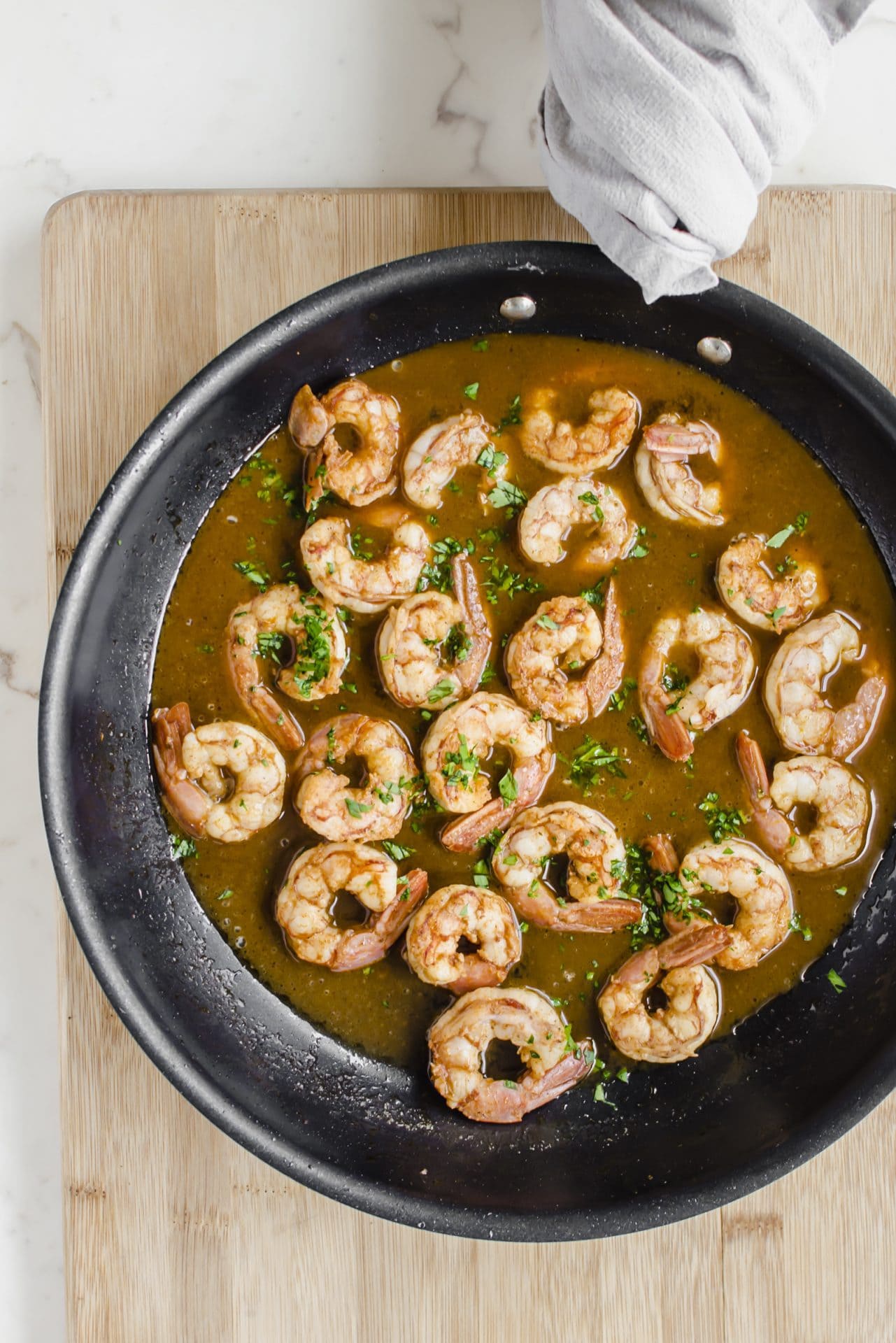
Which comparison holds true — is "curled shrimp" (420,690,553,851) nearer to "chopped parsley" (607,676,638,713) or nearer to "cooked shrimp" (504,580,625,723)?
"cooked shrimp" (504,580,625,723)

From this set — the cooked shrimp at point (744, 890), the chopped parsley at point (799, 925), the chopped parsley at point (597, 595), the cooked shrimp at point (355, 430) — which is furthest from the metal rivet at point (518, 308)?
the chopped parsley at point (799, 925)

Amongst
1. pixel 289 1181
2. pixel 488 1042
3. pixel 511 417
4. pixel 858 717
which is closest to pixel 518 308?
pixel 511 417

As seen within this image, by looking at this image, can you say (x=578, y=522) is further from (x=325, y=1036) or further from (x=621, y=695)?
(x=325, y=1036)

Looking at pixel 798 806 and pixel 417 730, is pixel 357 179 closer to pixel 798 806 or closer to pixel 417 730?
pixel 417 730

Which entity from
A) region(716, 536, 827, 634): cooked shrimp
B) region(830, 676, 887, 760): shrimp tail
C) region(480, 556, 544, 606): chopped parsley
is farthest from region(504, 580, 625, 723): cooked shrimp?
region(830, 676, 887, 760): shrimp tail

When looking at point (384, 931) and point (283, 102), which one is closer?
point (384, 931)

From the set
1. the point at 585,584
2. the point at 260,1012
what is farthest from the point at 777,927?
the point at 260,1012

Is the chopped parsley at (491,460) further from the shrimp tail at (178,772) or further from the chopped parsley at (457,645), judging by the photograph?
the shrimp tail at (178,772)

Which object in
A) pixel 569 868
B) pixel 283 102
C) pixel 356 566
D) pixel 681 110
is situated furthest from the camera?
pixel 283 102
